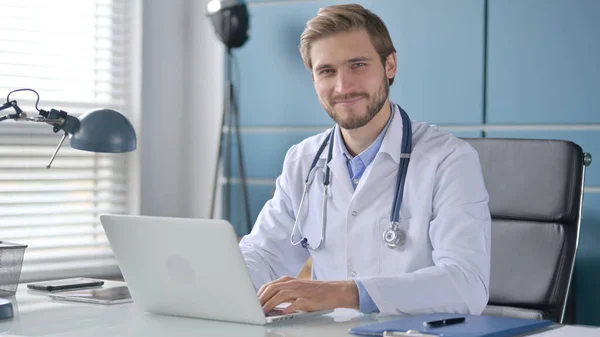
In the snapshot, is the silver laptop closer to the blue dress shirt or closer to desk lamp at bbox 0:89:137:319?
desk lamp at bbox 0:89:137:319

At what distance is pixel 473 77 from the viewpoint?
355 cm

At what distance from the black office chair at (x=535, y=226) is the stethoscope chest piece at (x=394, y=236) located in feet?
1.33

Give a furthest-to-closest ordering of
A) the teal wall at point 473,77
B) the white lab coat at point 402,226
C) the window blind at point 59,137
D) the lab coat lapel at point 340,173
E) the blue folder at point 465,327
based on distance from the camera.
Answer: the window blind at point 59,137, the teal wall at point 473,77, the lab coat lapel at point 340,173, the white lab coat at point 402,226, the blue folder at point 465,327

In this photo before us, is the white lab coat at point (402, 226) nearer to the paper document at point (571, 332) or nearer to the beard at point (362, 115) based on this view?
the beard at point (362, 115)

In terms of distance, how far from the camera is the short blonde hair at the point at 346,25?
2229 millimetres

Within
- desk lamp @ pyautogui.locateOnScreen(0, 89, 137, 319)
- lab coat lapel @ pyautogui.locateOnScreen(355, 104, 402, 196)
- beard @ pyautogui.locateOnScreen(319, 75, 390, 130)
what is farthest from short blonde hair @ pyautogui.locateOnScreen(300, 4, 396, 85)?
desk lamp @ pyautogui.locateOnScreen(0, 89, 137, 319)

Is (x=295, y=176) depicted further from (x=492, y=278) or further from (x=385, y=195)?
(x=492, y=278)

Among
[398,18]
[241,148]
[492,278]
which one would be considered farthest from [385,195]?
[241,148]

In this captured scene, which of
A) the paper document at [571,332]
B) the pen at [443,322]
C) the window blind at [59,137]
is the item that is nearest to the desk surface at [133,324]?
the paper document at [571,332]

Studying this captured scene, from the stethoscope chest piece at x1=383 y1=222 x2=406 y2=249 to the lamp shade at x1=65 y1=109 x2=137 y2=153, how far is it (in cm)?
61

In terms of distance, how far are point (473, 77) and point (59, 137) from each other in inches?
70.5

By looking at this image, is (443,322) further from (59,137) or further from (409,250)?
(59,137)

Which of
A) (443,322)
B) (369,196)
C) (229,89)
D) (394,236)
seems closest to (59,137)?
(229,89)

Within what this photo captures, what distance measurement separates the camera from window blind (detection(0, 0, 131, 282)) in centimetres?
371
